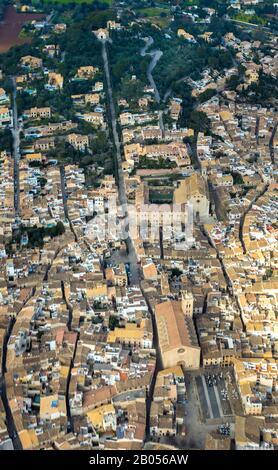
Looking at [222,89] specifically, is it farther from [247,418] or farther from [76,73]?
[247,418]

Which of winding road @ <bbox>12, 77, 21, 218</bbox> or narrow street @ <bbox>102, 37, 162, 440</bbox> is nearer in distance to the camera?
narrow street @ <bbox>102, 37, 162, 440</bbox>

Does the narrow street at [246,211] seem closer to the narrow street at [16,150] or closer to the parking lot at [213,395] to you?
the parking lot at [213,395]

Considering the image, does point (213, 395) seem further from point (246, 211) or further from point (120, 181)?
point (120, 181)

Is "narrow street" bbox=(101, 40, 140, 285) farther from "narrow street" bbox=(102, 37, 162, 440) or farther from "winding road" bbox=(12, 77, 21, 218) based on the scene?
"winding road" bbox=(12, 77, 21, 218)

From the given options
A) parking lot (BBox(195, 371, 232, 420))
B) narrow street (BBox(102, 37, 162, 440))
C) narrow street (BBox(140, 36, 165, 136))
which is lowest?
parking lot (BBox(195, 371, 232, 420))

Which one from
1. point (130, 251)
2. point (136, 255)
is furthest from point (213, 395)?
point (130, 251)

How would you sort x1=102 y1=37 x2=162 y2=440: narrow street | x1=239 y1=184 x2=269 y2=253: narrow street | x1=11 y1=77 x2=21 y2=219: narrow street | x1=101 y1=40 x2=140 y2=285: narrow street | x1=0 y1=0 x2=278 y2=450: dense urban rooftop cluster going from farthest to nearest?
x1=11 y1=77 x2=21 y2=219: narrow street → x1=239 y1=184 x2=269 y2=253: narrow street → x1=101 y1=40 x2=140 y2=285: narrow street → x1=102 y1=37 x2=162 y2=440: narrow street → x1=0 y1=0 x2=278 y2=450: dense urban rooftop cluster

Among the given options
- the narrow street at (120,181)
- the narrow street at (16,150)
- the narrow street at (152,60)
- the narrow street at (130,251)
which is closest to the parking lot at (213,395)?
the narrow street at (130,251)

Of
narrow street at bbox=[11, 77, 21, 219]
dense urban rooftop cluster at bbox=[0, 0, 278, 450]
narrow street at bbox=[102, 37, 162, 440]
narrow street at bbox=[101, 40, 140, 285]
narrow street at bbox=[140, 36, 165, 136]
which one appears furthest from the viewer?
narrow street at bbox=[140, 36, 165, 136]

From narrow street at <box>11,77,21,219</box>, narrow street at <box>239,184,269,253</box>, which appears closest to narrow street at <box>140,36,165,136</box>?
narrow street at <box>11,77,21,219</box>

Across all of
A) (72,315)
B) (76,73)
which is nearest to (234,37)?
(76,73)
